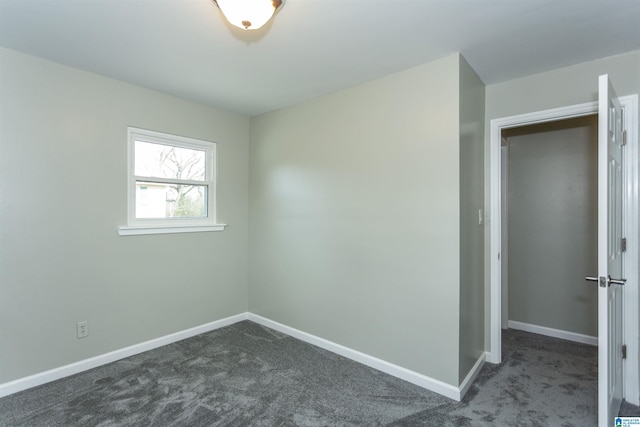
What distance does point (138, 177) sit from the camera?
9.71 ft

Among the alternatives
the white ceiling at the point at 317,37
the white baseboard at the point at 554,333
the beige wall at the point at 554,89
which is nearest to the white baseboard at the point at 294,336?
the beige wall at the point at 554,89

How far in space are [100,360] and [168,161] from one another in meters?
1.86

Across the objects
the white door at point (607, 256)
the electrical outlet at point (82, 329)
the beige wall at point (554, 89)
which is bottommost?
the electrical outlet at point (82, 329)

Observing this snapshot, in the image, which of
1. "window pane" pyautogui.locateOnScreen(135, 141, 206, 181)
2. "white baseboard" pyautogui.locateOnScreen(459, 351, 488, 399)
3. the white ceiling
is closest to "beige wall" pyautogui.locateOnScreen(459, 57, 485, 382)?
"white baseboard" pyautogui.locateOnScreen(459, 351, 488, 399)

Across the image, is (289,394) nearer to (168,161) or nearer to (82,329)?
(82,329)

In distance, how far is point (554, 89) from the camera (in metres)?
2.50

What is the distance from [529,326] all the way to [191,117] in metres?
4.31

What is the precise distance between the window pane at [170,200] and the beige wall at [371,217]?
2.30ft

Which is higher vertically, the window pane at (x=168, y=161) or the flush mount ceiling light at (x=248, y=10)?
the flush mount ceiling light at (x=248, y=10)

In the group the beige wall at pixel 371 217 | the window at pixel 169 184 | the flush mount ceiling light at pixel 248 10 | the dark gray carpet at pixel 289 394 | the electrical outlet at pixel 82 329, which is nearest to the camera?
the flush mount ceiling light at pixel 248 10

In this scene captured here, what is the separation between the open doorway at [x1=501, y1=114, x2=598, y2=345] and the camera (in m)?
3.25

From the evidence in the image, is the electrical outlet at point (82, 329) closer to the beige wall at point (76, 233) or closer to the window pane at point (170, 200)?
the beige wall at point (76, 233)

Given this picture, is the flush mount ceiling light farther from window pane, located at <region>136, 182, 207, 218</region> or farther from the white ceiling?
window pane, located at <region>136, 182, 207, 218</region>

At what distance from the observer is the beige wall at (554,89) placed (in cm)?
223
